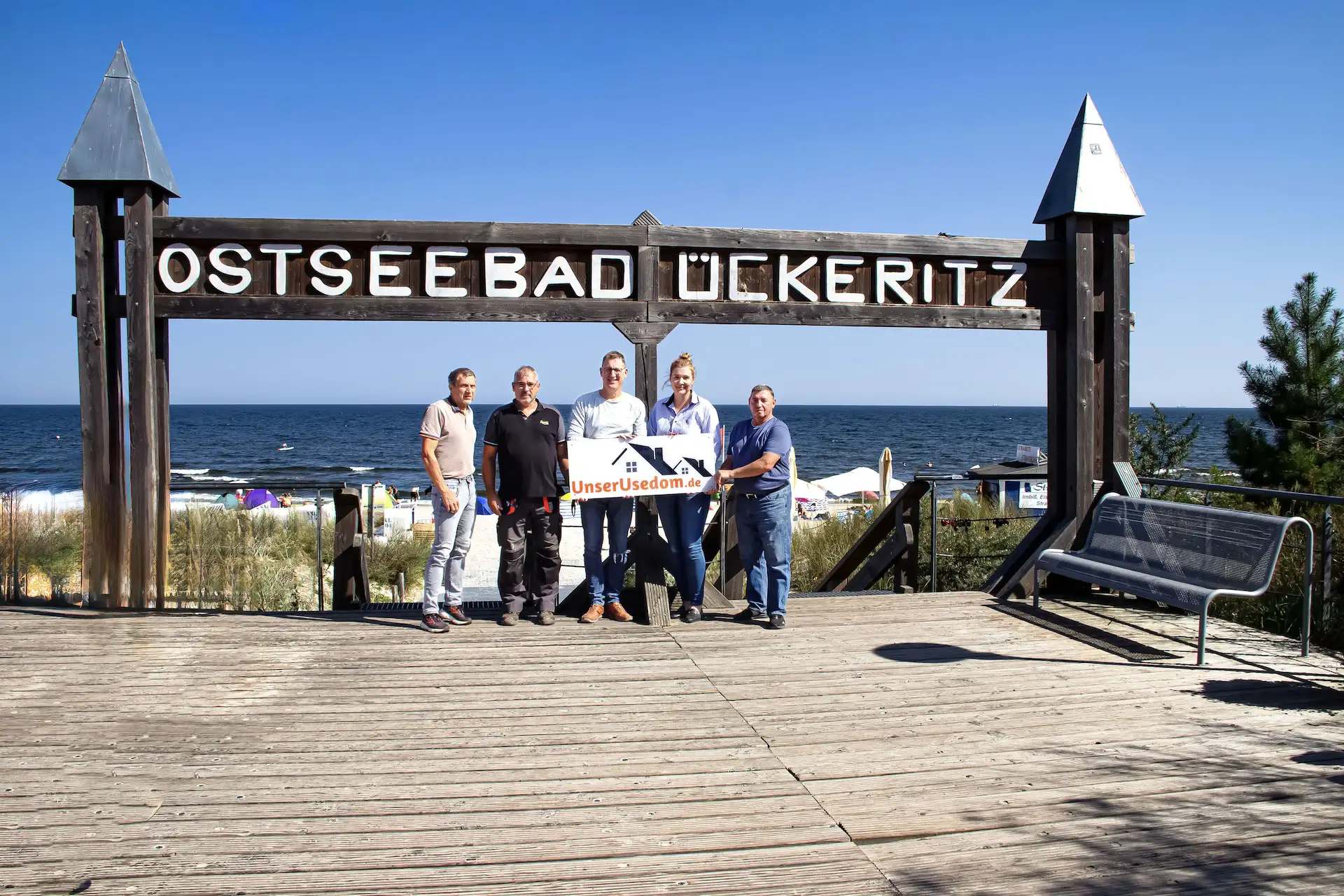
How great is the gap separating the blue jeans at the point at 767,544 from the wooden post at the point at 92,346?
15.2 ft

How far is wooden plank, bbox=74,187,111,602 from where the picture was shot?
7.12 meters

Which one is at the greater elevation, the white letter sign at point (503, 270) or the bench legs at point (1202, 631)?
the white letter sign at point (503, 270)

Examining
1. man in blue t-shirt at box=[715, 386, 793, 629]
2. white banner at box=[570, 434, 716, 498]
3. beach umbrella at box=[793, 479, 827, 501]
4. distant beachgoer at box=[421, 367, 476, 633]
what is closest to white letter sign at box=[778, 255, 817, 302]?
man in blue t-shirt at box=[715, 386, 793, 629]

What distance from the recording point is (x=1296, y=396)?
13539mm

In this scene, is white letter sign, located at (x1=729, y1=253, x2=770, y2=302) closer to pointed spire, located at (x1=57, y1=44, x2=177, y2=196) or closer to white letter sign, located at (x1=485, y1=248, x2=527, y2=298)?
white letter sign, located at (x1=485, y1=248, x2=527, y2=298)

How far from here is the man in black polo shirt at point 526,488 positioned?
6762 millimetres

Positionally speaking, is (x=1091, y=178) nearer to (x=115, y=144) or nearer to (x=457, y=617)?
(x=457, y=617)

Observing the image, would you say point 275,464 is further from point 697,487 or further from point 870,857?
point 870,857

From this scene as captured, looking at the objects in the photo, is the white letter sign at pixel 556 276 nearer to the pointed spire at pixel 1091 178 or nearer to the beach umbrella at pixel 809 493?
the pointed spire at pixel 1091 178

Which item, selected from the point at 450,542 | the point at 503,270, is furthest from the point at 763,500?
the point at 503,270

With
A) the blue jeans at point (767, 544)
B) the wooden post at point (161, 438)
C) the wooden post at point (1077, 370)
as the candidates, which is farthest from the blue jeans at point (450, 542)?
the wooden post at point (1077, 370)

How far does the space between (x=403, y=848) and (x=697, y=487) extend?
3901 millimetres

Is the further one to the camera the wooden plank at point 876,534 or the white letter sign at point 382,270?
the wooden plank at point 876,534

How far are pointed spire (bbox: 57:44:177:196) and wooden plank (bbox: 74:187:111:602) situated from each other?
18 cm
